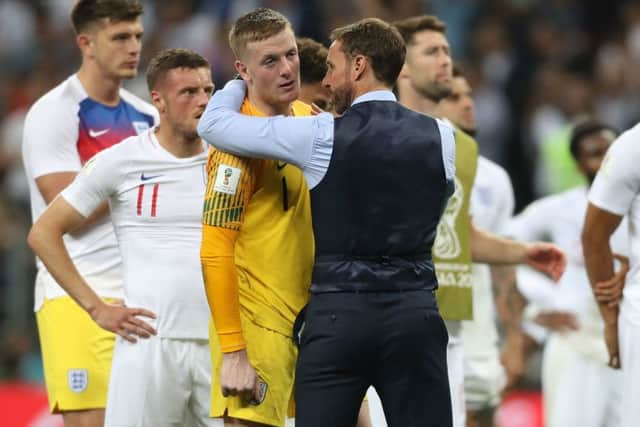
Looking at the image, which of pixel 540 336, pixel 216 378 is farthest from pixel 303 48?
pixel 540 336

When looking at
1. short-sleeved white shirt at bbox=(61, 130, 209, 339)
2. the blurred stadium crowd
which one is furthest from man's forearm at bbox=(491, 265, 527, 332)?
the blurred stadium crowd

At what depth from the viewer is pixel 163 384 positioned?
6.66 meters

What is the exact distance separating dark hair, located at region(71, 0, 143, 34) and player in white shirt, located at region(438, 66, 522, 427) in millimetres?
2177

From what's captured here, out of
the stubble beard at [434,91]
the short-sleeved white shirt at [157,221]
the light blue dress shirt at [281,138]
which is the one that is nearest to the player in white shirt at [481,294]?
the stubble beard at [434,91]

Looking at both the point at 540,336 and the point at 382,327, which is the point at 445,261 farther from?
the point at 540,336

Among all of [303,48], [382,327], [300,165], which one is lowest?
[382,327]

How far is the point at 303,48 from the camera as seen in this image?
656cm

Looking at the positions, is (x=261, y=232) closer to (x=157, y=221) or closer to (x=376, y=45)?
(x=376, y=45)

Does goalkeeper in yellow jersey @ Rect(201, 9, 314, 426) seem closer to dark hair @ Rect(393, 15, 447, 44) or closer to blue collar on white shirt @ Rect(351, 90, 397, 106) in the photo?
blue collar on white shirt @ Rect(351, 90, 397, 106)

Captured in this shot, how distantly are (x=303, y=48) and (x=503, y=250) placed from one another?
6.80ft

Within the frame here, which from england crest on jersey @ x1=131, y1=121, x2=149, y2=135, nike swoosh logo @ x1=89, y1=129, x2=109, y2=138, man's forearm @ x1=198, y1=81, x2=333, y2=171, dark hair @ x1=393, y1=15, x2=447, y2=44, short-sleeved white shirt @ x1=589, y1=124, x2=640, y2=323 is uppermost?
dark hair @ x1=393, y1=15, x2=447, y2=44

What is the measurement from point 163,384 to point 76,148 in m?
1.48

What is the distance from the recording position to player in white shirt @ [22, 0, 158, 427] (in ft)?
24.2

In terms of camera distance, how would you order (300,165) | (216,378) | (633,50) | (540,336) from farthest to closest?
(633,50) → (540,336) → (216,378) → (300,165)
